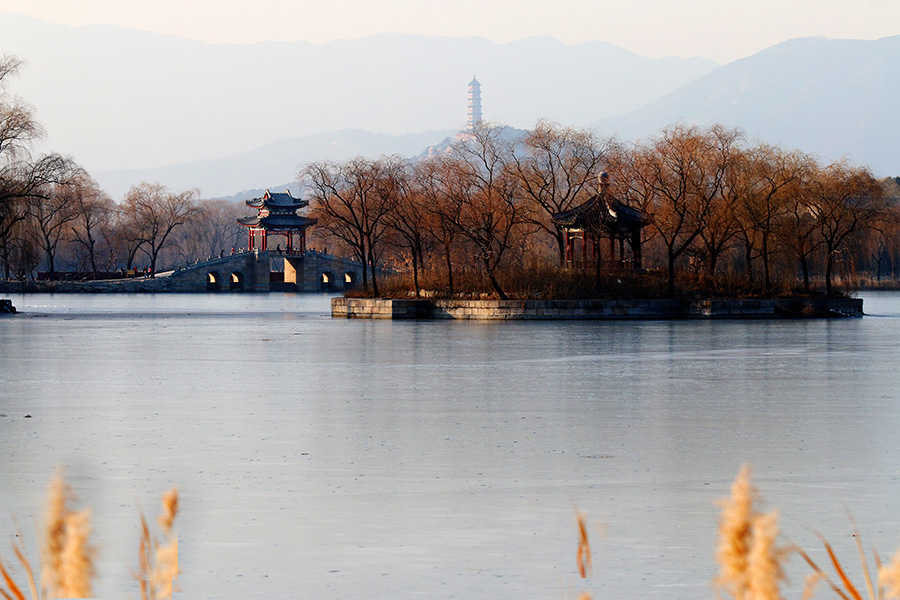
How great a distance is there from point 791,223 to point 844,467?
3410 centimetres

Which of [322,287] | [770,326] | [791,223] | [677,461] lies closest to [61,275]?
[322,287]

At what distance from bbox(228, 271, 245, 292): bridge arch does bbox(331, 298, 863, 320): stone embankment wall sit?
62.2 m

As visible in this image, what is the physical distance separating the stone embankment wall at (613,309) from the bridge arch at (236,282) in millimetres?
62185

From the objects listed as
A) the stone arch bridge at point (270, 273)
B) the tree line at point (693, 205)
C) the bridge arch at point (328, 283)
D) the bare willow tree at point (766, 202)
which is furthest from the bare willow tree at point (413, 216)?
the bridge arch at point (328, 283)

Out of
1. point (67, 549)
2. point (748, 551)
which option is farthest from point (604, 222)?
point (67, 549)

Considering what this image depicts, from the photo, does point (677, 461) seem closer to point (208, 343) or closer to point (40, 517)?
point (40, 517)

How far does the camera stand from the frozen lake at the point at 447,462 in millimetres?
5352

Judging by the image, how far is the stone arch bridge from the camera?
95.6m

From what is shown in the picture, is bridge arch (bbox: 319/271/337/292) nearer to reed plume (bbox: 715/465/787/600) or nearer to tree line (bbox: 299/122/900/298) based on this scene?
tree line (bbox: 299/122/900/298)

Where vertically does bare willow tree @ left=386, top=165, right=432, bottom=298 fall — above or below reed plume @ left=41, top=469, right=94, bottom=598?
above

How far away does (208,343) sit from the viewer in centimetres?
2458

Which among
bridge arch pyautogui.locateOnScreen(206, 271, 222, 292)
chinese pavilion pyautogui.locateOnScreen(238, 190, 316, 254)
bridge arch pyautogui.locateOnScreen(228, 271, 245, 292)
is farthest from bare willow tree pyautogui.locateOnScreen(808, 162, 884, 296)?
bridge arch pyautogui.locateOnScreen(228, 271, 245, 292)

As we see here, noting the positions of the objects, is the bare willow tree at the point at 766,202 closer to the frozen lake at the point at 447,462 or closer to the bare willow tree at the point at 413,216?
the bare willow tree at the point at 413,216

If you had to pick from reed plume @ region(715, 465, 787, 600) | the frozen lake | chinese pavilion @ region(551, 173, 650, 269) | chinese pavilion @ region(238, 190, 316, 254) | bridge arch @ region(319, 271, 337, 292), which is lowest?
the frozen lake
